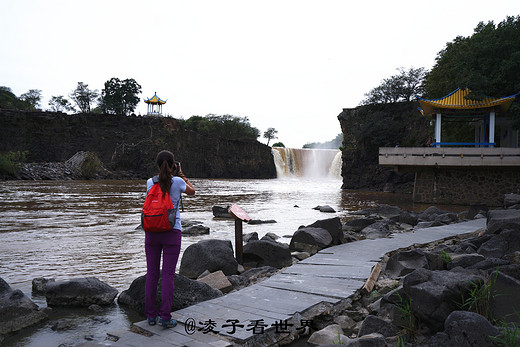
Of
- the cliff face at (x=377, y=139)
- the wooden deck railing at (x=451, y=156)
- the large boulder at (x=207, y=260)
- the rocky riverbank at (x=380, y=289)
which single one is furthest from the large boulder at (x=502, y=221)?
the cliff face at (x=377, y=139)

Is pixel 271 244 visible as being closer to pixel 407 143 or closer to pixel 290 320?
pixel 290 320

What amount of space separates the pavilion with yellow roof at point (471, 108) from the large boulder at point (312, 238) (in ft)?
56.5

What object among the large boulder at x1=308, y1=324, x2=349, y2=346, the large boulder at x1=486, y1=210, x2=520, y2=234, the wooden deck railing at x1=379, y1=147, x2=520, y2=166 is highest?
the wooden deck railing at x1=379, y1=147, x2=520, y2=166

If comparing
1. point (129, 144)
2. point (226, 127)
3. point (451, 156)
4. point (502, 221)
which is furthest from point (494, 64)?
point (226, 127)

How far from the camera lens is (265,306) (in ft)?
15.1

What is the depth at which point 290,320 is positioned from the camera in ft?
13.8

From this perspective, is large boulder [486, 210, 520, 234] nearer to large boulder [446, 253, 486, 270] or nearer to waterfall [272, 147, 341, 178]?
large boulder [446, 253, 486, 270]

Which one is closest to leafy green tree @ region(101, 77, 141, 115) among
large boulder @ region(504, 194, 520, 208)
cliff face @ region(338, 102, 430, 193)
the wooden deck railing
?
cliff face @ region(338, 102, 430, 193)

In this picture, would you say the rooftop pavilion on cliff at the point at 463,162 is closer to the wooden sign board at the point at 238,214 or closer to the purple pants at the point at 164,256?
the wooden sign board at the point at 238,214

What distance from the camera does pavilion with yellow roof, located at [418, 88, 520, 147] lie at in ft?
73.1

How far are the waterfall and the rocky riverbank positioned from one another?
5194 centimetres

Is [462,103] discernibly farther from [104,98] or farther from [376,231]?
[104,98]

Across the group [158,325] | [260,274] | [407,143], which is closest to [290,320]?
[158,325]

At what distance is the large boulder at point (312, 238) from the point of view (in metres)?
8.62
